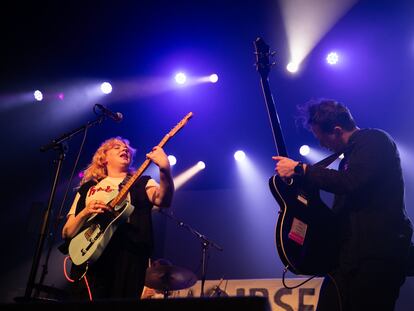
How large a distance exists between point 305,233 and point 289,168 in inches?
18.1

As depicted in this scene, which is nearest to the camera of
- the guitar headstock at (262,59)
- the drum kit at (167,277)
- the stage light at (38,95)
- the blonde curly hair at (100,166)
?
the blonde curly hair at (100,166)

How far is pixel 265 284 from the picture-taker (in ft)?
18.3

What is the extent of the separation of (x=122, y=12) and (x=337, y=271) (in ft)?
17.6

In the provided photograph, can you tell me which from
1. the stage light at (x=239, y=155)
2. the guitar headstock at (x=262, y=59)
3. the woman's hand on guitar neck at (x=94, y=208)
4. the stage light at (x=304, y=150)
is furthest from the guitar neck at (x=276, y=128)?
the stage light at (x=239, y=155)

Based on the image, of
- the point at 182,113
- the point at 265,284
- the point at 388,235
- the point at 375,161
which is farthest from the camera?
the point at 182,113

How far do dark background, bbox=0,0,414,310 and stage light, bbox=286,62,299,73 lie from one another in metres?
0.09

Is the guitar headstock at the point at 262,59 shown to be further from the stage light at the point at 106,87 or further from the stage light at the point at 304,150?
the stage light at the point at 106,87

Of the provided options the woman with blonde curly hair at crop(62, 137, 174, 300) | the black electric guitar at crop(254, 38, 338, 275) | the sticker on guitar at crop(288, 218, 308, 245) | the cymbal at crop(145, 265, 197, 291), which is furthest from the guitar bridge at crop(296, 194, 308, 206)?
the cymbal at crop(145, 265, 197, 291)

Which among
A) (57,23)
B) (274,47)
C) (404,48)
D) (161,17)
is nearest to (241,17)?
(274,47)

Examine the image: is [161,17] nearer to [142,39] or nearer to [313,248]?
[142,39]

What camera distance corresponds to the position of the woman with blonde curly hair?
2775 mm

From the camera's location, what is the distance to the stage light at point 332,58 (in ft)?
21.0

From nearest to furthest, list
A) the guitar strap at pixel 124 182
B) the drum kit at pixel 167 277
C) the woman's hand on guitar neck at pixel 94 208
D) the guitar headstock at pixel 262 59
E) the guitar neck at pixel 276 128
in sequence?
the woman's hand on guitar neck at pixel 94 208, the guitar strap at pixel 124 182, the guitar neck at pixel 276 128, the guitar headstock at pixel 262 59, the drum kit at pixel 167 277

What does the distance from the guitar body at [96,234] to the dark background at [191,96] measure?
344 centimetres
